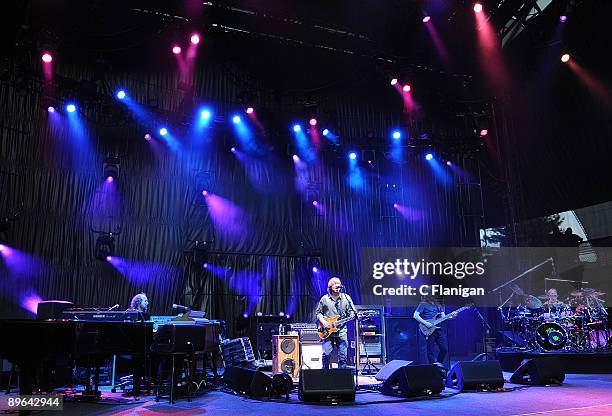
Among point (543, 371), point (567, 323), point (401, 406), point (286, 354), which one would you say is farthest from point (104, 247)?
point (567, 323)

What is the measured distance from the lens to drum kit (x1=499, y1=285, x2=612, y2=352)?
9727 millimetres

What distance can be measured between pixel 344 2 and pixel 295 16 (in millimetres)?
1305

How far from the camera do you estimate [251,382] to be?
6.62m

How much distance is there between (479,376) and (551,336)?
379 centimetres

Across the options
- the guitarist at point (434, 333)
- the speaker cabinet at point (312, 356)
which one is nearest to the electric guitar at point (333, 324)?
the guitarist at point (434, 333)

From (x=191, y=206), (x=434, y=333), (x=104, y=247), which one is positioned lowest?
(x=434, y=333)

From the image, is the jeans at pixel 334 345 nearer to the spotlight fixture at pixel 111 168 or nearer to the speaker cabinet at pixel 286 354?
the speaker cabinet at pixel 286 354

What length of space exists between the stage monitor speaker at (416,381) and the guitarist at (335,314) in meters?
0.99

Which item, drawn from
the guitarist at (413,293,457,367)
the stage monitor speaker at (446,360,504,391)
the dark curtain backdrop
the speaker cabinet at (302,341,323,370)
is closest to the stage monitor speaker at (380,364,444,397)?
the stage monitor speaker at (446,360,504,391)

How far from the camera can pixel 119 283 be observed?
37.5 feet

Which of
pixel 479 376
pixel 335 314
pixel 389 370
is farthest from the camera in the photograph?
pixel 335 314

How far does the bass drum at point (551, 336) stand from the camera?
974cm

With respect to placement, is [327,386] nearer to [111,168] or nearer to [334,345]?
[334,345]

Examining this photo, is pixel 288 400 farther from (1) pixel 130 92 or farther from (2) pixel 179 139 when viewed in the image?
(1) pixel 130 92
